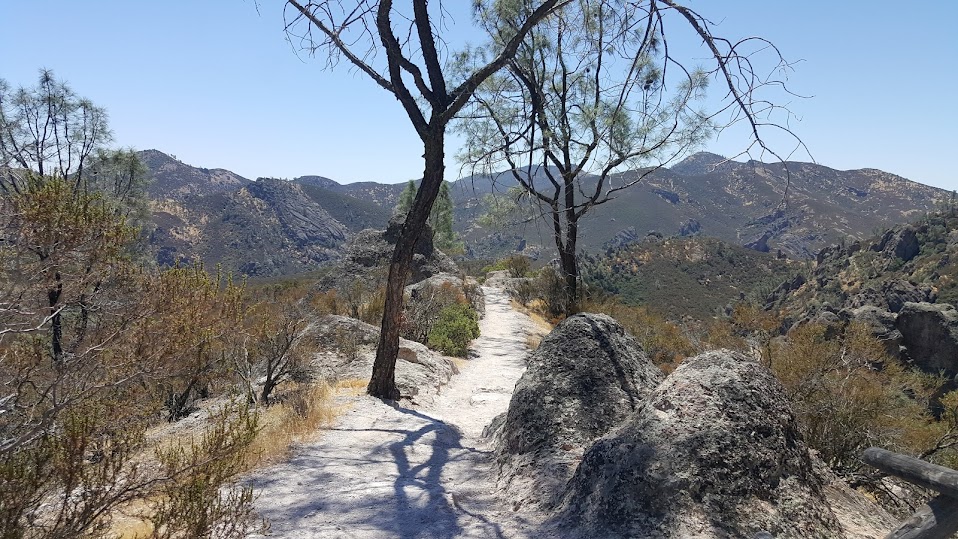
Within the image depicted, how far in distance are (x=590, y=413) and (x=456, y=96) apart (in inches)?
180

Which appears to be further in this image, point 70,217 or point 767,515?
point 70,217

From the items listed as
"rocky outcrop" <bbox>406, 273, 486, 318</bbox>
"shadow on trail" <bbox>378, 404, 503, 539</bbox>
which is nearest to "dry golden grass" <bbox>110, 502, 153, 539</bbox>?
"shadow on trail" <bbox>378, 404, 503, 539</bbox>

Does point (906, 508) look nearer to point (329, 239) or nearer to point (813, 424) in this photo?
point (813, 424)

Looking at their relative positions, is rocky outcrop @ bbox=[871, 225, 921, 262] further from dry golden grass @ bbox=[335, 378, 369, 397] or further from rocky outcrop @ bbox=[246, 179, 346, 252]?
rocky outcrop @ bbox=[246, 179, 346, 252]

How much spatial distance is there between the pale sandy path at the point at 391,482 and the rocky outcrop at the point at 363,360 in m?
0.92

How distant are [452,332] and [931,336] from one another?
71.3ft

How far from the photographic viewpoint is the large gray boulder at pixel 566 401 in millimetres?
4566

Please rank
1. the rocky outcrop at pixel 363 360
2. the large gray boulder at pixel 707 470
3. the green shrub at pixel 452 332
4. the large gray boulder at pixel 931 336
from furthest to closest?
the large gray boulder at pixel 931 336 → the green shrub at pixel 452 332 → the rocky outcrop at pixel 363 360 → the large gray boulder at pixel 707 470

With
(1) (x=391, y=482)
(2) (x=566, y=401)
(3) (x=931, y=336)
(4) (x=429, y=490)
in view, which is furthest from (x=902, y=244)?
(1) (x=391, y=482)

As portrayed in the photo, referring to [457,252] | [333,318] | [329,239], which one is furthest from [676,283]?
[329,239]

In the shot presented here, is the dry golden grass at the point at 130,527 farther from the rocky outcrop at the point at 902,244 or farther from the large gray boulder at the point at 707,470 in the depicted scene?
the rocky outcrop at the point at 902,244

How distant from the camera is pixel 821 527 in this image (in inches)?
128

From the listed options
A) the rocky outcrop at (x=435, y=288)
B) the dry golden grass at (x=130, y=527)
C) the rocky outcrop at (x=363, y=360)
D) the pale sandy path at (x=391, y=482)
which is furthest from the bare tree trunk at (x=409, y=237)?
the rocky outcrop at (x=435, y=288)

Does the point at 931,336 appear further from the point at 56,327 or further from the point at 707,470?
the point at 56,327
